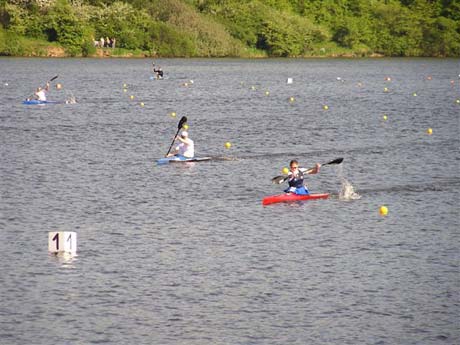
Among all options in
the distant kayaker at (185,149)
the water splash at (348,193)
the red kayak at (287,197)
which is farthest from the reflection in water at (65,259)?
the distant kayaker at (185,149)

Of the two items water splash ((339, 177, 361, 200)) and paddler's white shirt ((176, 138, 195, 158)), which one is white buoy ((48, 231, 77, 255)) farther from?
paddler's white shirt ((176, 138, 195, 158))

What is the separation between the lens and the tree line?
426 feet

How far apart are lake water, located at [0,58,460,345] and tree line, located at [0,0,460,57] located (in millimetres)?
75894

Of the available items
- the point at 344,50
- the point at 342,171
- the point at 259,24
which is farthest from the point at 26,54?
the point at 342,171

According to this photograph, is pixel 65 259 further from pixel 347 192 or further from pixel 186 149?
pixel 186 149

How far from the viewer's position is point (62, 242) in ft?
76.2

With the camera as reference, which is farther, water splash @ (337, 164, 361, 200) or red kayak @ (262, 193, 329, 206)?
water splash @ (337, 164, 361, 200)

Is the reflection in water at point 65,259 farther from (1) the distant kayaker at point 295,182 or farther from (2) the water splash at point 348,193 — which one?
(2) the water splash at point 348,193

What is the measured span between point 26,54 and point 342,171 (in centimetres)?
9963

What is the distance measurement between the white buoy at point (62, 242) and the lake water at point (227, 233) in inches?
10.3


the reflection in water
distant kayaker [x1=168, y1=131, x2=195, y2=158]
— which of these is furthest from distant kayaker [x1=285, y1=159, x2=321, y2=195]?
the reflection in water

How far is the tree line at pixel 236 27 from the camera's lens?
130m

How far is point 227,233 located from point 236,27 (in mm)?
120064

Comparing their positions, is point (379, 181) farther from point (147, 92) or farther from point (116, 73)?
point (116, 73)
